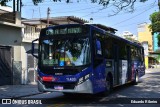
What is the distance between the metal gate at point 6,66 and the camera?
25.1 m

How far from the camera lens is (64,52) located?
47.4 ft

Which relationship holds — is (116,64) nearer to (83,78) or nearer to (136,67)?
(83,78)

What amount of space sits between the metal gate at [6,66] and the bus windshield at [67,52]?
10902 mm

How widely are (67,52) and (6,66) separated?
1226 cm

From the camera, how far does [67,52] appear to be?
14.4 meters

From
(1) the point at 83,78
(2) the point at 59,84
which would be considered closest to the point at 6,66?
(2) the point at 59,84

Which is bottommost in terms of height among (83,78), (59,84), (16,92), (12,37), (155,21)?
(16,92)

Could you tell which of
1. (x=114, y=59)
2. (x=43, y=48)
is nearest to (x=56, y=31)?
(x=43, y=48)

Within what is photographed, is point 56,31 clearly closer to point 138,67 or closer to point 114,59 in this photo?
point 114,59

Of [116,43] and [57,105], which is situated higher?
[116,43]

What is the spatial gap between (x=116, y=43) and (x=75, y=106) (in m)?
6.11

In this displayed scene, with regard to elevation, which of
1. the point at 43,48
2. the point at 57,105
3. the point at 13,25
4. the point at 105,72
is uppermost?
the point at 13,25

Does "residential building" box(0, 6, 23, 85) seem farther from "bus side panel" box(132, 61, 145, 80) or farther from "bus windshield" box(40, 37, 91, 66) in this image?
"bus windshield" box(40, 37, 91, 66)

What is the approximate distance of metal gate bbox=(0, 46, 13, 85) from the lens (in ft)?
82.3
